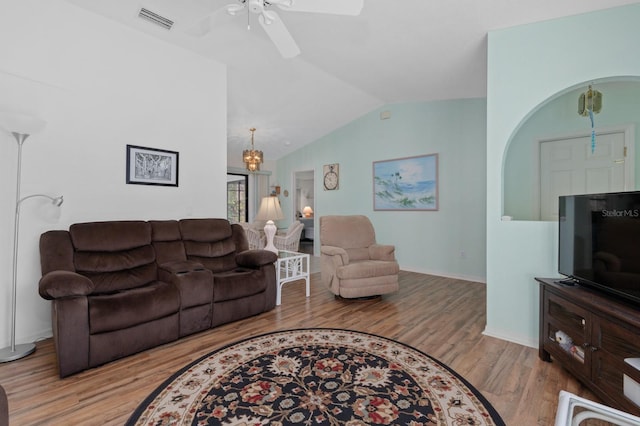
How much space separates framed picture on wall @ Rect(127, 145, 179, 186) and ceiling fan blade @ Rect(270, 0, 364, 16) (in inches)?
84.7

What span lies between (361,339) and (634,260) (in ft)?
5.99

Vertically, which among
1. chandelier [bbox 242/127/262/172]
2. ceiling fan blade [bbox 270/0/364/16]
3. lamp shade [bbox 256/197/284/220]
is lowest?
lamp shade [bbox 256/197/284/220]

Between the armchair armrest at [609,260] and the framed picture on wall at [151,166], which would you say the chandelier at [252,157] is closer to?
the framed picture on wall at [151,166]

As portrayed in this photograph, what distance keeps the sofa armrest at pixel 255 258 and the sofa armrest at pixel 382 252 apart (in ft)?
4.68

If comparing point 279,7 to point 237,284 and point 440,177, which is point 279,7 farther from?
point 440,177

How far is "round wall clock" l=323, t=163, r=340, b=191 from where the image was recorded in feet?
21.5

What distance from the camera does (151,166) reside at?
3299 mm

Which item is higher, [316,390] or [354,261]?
[354,261]

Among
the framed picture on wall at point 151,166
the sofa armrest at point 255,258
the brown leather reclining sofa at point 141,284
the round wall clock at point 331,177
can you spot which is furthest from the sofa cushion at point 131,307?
the round wall clock at point 331,177

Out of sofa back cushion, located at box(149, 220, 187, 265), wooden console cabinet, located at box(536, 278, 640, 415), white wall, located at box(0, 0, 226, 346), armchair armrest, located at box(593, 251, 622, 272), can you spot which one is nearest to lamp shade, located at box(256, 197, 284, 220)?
white wall, located at box(0, 0, 226, 346)

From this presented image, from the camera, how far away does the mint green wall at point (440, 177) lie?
464cm

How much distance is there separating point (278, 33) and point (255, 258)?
6.76 ft

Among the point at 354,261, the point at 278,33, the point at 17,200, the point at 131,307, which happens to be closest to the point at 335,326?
the point at 354,261

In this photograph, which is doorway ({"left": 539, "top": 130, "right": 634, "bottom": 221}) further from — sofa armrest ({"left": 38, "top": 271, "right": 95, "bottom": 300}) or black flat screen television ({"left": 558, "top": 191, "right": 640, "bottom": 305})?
sofa armrest ({"left": 38, "top": 271, "right": 95, "bottom": 300})
